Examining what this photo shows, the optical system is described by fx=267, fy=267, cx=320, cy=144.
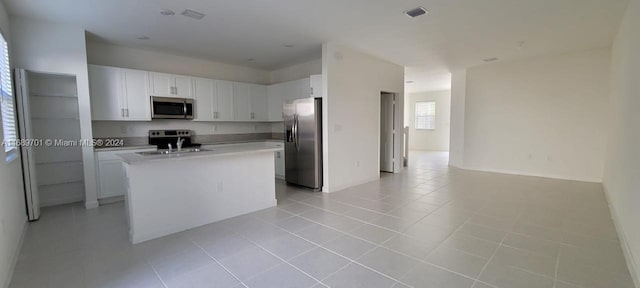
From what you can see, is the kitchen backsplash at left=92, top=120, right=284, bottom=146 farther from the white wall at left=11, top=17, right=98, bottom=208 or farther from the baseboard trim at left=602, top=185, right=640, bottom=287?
the baseboard trim at left=602, top=185, right=640, bottom=287

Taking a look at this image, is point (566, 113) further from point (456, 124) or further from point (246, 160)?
point (246, 160)

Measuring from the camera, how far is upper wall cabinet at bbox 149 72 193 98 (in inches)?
188

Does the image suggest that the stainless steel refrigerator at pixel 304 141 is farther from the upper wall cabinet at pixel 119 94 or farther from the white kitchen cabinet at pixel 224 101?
the upper wall cabinet at pixel 119 94

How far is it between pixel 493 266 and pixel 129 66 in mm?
6025

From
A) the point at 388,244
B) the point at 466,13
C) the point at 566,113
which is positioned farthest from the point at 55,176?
the point at 566,113

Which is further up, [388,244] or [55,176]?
[55,176]

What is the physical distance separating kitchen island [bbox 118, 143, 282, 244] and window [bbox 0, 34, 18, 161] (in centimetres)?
109

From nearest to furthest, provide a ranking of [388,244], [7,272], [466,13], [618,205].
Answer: [7,272] < [388,244] < [618,205] < [466,13]

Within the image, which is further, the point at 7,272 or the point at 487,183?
the point at 487,183

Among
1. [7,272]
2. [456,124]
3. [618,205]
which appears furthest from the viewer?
[456,124]

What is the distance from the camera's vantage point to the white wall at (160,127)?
182 inches

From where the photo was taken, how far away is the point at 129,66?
480 cm

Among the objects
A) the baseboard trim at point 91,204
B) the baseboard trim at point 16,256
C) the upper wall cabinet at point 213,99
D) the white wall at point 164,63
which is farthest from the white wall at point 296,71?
the baseboard trim at point 16,256

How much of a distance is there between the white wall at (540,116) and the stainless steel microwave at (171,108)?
6.53 m
